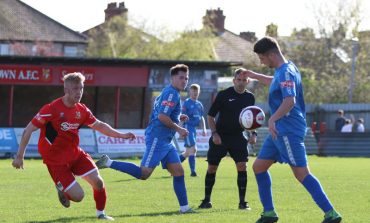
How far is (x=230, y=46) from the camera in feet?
269

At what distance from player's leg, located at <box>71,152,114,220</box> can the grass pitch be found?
0.68 feet

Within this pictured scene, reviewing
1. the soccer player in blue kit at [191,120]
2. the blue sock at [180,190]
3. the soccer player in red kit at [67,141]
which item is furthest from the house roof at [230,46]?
the soccer player in red kit at [67,141]

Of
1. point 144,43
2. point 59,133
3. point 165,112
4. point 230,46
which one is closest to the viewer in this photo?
point 59,133

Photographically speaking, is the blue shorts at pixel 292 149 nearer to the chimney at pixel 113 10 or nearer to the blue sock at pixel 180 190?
the blue sock at pixel 180 190

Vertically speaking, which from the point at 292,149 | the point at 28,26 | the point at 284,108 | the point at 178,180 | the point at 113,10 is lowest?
the point at 178,180

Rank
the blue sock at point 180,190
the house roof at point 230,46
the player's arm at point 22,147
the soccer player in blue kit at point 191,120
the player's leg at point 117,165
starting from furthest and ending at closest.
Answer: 1. the house roof at point 230,46
2. the soccer player in blue kit at point 191,120
3. the blue sock at point 180,190
4. the player's leg at point 117,165
5. the player's arm at point 22,147

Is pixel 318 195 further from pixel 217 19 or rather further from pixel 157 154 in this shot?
pixel 217 19

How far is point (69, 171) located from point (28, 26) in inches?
2576

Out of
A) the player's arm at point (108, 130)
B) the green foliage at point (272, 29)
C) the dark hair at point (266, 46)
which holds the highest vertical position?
the green foliage at point (272, 29)

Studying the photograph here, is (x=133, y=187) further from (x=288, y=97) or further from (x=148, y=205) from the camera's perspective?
(x=288, y=97)

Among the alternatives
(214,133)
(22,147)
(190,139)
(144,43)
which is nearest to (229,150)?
(214,133)

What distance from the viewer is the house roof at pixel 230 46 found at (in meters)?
79.8

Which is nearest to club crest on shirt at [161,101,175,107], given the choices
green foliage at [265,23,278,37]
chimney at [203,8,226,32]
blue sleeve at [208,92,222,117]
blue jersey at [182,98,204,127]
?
blue sleeve at [208,92,222,117]

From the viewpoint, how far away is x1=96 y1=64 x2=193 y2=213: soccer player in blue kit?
11875 mm
